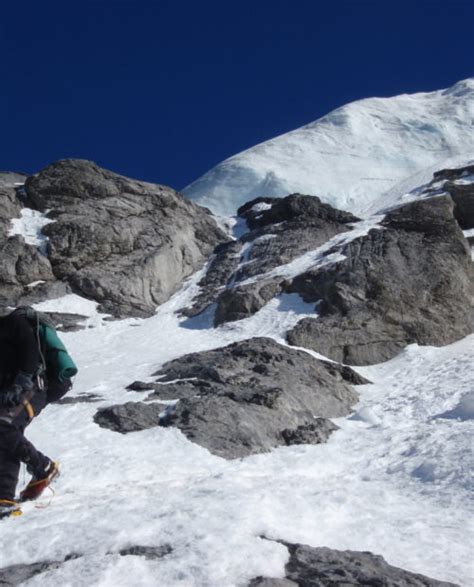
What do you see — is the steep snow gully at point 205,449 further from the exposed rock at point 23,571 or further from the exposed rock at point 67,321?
the exposed rock at point 67,321

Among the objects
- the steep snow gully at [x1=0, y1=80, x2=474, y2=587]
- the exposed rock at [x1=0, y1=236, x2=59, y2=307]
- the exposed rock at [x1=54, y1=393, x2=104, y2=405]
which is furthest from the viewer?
the exposed rock at [x1=0, y1=236, x2=59, y2=307]

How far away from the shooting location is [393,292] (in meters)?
27.6

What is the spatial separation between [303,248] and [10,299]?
1389cm

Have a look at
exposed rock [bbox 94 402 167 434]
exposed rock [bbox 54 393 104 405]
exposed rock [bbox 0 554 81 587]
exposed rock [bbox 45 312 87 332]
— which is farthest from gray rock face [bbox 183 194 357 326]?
exposed rock [bbox 0 554 81 587]

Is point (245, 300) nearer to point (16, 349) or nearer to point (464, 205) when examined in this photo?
point (464, 205)

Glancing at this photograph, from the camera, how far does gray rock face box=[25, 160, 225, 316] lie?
34.8m

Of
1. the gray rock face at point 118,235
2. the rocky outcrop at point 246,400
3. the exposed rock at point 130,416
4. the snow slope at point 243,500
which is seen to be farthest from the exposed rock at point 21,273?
the exposed rock at point 130,416

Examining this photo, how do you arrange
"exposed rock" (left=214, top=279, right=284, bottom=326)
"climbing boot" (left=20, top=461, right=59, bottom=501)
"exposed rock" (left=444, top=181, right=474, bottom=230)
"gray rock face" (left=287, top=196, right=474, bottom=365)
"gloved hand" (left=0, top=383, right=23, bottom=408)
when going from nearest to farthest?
"gloved hand" (left=0, top=383, right=23, bottom=408) → "climbing boot" (left=20, top=461, right=59, bottom=501) → "gray rock face" (left=287, top=196, right=474, bottom=365) → "exposed rock" (left=214, top=279, right=284, bottom=326) → "exposed rock" (left=444, top=181, right=474, bottom=230)

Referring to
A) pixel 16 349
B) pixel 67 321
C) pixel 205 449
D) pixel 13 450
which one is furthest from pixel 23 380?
pixel 67 321

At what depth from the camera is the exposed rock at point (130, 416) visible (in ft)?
47.3

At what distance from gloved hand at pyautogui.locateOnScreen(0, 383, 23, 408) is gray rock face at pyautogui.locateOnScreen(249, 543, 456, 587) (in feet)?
10.9

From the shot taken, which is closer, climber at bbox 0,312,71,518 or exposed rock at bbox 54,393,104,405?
climber at bbox 0,312,71,518

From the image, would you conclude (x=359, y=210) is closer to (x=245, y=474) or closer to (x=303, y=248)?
(x=303, y=248)

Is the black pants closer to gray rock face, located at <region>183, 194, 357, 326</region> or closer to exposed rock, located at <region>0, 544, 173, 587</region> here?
exposed rock, located at <region>0, 544, 173, 587</region>
